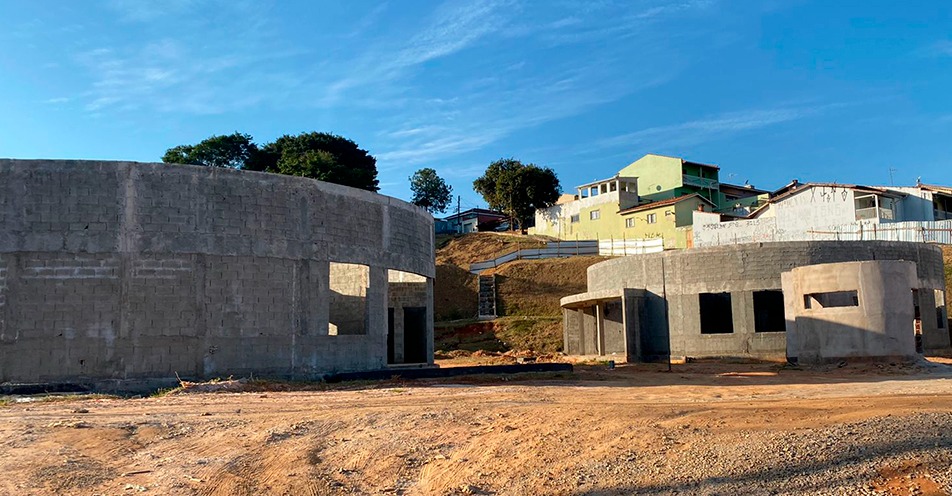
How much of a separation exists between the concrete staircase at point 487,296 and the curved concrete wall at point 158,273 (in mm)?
25798

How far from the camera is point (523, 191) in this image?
223 ft

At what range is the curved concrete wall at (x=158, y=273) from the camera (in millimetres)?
17922

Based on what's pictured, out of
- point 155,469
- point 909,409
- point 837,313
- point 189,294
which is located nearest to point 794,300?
point 837,313

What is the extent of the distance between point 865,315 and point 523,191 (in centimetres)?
4795

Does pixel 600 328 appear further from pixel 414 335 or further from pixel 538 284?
pixel 538 284

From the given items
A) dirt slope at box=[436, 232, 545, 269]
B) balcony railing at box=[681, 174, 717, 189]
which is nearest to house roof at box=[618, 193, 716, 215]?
balcony railing at box=[681, 174, 717, 189]

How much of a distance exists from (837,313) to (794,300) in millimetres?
1866

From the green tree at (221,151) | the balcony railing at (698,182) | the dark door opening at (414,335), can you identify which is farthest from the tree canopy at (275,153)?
the dark door opening at (414,335)

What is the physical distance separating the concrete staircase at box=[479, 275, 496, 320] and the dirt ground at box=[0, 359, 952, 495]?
1220 inches

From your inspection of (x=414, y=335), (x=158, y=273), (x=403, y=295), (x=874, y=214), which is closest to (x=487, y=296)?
(x=414, y=335)

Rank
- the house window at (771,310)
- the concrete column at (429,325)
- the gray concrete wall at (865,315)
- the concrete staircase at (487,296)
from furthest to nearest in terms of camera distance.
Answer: the concrete staircase at (487,296) < the house window at (771,310) < the concrete column at (429,325) < the gray concrete wall at (865,315)

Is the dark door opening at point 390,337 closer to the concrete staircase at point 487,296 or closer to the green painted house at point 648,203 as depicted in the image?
the concrete staircase at point 487,296

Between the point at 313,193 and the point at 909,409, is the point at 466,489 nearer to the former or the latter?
the point at 909,409

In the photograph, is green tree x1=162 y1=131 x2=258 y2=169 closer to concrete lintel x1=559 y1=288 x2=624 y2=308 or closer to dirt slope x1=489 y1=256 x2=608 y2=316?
dirt slope x1=489 y1=256 x2=608 y2=316
